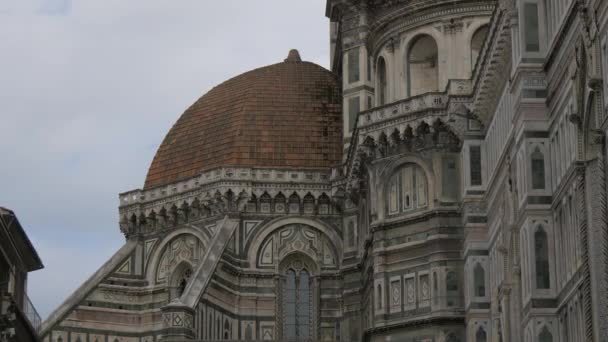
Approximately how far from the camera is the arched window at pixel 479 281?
172 feet

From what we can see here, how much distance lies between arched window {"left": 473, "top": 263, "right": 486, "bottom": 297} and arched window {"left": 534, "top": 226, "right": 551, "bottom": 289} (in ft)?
33.9

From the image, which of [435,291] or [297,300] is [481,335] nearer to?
[435,291]

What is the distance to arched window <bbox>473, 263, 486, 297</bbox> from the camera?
52.3 metres

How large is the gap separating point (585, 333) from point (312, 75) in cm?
3198

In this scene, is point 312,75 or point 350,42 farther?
point 312,75

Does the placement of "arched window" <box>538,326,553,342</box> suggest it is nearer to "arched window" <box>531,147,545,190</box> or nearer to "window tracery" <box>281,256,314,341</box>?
"arched window" <box>531,147,545,190</box>

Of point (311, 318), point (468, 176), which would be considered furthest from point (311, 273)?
point (468, 176)

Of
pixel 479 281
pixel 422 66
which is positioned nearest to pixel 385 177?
pixel 422 66

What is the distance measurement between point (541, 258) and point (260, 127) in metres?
25.5

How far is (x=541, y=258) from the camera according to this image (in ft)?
137

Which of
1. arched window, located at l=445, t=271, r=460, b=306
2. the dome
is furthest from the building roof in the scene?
the dome

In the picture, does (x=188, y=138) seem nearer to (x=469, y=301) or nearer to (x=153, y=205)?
(x=153, y=205)

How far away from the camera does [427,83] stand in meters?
59.5

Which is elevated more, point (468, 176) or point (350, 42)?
point (350, 42)
